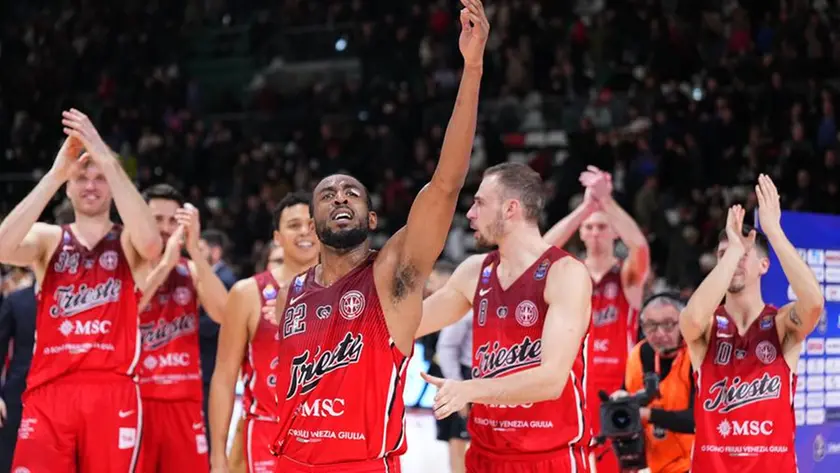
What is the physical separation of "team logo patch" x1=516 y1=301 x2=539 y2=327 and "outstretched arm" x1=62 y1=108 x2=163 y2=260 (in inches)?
82.5

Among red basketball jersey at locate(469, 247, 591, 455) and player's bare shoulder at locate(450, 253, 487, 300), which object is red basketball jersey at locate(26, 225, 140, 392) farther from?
red basketball jersey at locate(469, 247, 591, 455)

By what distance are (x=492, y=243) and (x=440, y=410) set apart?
1.59 meters

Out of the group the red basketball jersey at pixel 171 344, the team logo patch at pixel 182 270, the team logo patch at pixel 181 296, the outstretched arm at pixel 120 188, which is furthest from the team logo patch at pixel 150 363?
the outstretched arm at pixel 120 188

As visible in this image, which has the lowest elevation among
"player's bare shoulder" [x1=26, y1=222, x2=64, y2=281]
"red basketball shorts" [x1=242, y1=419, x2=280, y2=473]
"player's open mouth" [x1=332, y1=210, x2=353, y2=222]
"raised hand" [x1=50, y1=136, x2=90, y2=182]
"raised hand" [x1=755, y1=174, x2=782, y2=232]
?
"red basketball shorts" [x1=242, y1=419, x2=280, y2=473]

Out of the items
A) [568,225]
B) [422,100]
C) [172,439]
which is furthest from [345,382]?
[422,100]

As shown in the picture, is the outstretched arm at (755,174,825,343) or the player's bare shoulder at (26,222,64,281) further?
the player's bare shoulder at (26,222,64,281)

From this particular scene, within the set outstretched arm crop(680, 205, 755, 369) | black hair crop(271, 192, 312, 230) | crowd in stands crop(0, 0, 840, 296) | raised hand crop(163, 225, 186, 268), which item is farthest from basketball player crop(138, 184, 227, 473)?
crowd in stands crop(0, 0, 840, 296)

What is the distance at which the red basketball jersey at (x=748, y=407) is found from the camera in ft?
20.6

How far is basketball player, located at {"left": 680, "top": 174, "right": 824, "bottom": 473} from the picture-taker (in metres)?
6.16

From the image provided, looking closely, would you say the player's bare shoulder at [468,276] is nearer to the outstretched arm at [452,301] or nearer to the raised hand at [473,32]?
the outstretched arm at [452,301]

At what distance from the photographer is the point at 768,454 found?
6242mm

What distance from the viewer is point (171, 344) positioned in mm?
7832

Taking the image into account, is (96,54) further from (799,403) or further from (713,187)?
(799,403)

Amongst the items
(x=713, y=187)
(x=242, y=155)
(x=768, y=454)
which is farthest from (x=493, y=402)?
(x=242, y=155)
